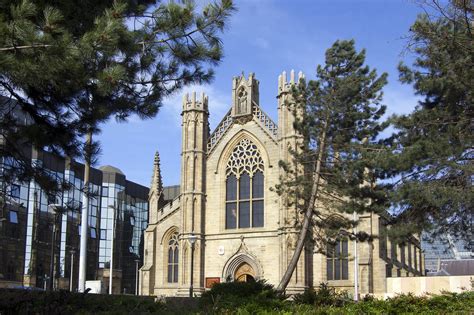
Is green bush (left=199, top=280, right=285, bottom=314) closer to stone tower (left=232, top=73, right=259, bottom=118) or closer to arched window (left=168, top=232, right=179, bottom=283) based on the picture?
stone tower (left=232, top=73, right=259, bottom=118)

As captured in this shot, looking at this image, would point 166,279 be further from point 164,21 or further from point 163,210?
point 164,21

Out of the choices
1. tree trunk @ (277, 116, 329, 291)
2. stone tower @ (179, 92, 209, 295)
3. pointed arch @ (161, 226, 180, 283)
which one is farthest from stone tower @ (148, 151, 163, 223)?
tree trunk @ (277, 116, 329, 291)

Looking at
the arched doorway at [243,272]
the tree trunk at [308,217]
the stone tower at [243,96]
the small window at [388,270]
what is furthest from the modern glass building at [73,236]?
the small window at [388,270]

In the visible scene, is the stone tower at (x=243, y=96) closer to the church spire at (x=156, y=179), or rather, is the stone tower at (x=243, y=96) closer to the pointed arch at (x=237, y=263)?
the church spire at (x=156, y=179)

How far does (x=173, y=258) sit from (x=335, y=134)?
17630 mm

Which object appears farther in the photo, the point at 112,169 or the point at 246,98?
the point at 112,169

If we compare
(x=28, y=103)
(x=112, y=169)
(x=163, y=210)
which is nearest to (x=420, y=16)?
(x=28, y=103)

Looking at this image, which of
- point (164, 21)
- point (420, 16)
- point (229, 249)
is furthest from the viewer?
point (229, 249)

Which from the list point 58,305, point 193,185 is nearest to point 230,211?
point 193,185

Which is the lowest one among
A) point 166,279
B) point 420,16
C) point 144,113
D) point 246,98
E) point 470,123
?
point 166,279

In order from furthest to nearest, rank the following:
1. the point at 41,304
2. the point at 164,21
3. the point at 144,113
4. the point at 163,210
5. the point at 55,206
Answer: the point at 163,210, the point at 55,206, the point at 144,113, the point at 164,21, the point at 41,304

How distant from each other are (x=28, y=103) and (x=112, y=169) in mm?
52738

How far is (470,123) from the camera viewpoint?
1989 cm

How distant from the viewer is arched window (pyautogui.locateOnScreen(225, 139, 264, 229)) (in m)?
40.5
